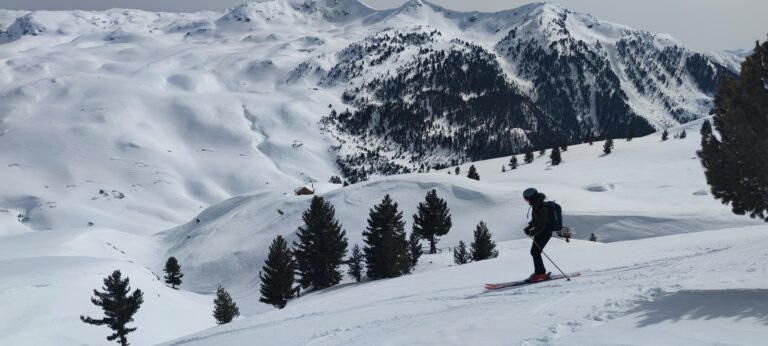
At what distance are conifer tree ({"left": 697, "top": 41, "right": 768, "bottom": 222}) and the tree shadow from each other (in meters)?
2.80

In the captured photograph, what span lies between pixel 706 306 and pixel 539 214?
5398mm

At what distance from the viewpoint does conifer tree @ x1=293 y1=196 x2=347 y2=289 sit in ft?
167

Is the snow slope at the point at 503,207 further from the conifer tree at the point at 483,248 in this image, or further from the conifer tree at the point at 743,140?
the conifer tree at the point at 743,140

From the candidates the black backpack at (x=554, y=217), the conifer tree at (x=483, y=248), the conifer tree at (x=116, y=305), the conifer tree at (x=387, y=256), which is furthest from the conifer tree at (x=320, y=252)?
the black backpack at (x=554, y=217)

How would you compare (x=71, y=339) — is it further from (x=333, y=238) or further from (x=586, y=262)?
(x=586, y=262)

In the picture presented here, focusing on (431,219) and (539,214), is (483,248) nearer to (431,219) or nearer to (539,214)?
(431,219)

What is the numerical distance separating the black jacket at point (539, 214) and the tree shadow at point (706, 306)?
4.03m

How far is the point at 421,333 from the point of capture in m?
10.2

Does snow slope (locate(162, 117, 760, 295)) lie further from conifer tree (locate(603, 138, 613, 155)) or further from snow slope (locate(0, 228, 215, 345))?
snow slope (locate(0, 228, 215, 345))

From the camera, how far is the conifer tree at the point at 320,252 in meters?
50.9

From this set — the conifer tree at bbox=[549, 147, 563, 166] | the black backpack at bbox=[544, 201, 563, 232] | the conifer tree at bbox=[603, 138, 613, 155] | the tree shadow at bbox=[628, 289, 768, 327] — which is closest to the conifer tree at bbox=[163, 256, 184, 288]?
the black backpack at bbox=[544, 201, 563, 232]

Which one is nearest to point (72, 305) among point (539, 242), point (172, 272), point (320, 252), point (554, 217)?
point (320, 252)

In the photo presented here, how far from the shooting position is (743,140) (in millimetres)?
11406

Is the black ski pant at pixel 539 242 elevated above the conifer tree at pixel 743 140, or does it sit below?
below
